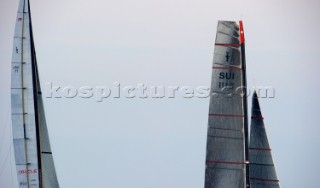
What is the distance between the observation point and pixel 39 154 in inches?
1961

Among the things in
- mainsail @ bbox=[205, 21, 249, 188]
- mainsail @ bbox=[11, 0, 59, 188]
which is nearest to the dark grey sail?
mainsail @ bbox=[205, 21, 249, 188]

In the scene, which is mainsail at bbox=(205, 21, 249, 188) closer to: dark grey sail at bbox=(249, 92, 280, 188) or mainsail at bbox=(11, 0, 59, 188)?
dark grey sail at bbox=(249, 92, 280, 188)

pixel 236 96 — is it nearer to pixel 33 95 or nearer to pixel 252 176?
pixel 252 176

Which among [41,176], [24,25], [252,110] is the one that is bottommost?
[41,176]

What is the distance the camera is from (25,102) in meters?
49.0

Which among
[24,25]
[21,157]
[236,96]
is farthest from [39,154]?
[236,96]

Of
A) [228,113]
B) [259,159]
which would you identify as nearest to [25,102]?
[228,113]

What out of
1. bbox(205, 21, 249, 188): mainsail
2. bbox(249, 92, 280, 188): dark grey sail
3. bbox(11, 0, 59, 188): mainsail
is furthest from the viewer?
bbox(249, 92, 280, 188): dark grey sail

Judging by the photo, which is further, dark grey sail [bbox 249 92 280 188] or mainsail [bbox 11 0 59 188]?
dark grey sail [bbox 249 92 280 188]

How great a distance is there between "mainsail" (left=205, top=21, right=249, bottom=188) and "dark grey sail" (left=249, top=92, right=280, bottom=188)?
133 cm

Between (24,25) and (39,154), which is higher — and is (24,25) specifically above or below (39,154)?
above

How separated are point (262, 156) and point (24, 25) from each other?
11472 millimetres

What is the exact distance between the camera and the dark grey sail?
166ft

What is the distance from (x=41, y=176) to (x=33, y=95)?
11.7 ft
